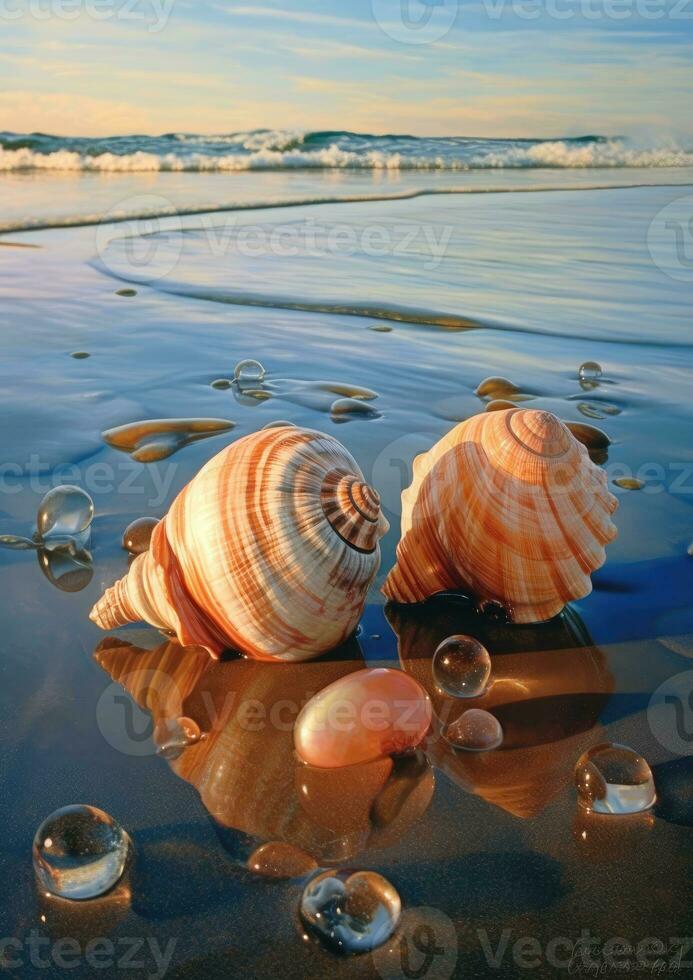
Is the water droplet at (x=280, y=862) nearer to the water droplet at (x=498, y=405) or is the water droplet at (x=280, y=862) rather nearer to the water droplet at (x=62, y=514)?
the water droplet at (x=62, y=514)

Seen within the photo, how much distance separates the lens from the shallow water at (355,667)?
187 centimetres

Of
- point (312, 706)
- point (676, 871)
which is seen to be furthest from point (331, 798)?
point (676, 871)

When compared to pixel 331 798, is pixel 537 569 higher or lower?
higher

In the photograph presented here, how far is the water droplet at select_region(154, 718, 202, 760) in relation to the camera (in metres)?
2.31

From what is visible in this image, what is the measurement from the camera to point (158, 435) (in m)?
4.39

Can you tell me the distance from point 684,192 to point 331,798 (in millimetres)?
16325

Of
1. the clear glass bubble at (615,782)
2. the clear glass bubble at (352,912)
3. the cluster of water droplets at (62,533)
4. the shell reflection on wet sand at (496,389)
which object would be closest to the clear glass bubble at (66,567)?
the cluster of water droplets at (62,533)

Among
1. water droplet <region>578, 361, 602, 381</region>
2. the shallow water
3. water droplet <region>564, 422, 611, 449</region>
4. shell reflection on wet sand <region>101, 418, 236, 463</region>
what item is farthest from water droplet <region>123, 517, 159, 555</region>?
water droplet <region>578, 361, 602, 381</region>

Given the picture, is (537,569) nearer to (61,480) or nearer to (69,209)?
(61,480)

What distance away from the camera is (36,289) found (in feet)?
25.4

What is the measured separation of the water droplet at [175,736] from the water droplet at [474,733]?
645 mm

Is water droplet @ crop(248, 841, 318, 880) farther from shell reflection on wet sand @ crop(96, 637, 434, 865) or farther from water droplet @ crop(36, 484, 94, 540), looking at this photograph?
water droplet @ crop(36, 484, 94, 540)

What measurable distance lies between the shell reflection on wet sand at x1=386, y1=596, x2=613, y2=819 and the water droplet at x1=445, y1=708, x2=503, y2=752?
0.02 meters

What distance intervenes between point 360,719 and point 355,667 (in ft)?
1.59
